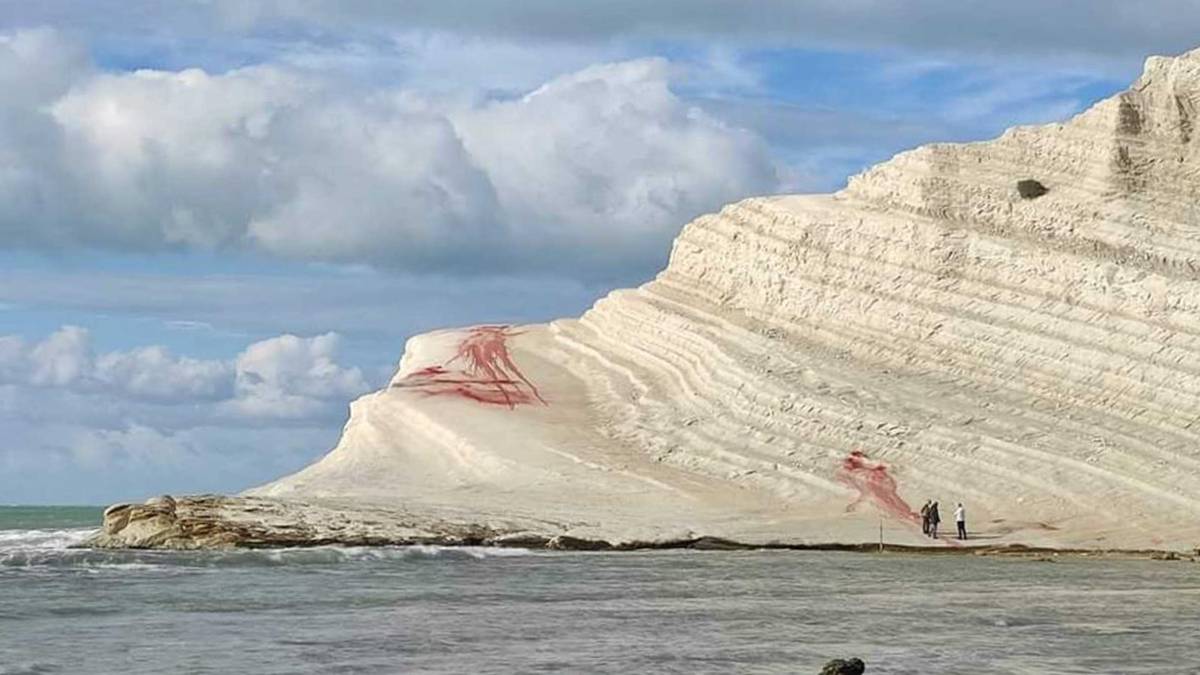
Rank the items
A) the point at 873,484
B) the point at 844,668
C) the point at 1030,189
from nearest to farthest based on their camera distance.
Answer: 1. the point at 844,668
2. the point at 873,484
3. the point at 1030,189

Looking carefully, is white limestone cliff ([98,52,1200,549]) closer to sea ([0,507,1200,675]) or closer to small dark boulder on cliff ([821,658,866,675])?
sea ([0,507,1200,675])

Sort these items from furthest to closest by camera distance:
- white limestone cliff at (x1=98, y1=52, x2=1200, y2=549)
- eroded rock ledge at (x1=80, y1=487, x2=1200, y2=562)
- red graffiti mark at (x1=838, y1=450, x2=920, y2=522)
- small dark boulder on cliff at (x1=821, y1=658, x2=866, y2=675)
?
red graffiti mark at (x1=838, y1=450, x2=920, y2=522) → white limestone cliff at (x1=98, y1=52, x2=1200, y2=549) → eroded rock ledge at (x1=80, y1=487, x2=1200, y2=562) → small dark boulder on cliff at (x1=821, y1=658, x2=866, y2=675)

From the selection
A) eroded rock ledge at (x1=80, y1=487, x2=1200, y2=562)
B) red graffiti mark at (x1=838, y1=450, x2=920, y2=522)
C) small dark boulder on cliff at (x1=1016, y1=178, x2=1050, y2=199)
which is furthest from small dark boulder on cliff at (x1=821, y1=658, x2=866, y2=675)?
small dark boulder on cliff at (x1=1016, y1=178, x2=1050, y2=199)

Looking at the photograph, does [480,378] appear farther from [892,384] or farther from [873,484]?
[873,484]

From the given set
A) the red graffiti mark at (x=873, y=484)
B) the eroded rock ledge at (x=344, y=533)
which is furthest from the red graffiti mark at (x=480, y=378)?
the eroded rock ledge at (x=344, y=533)

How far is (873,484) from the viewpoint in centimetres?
3966

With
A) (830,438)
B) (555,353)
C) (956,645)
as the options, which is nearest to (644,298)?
(555,353)

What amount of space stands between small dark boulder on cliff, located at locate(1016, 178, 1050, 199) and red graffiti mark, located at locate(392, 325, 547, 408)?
13356 millimetres

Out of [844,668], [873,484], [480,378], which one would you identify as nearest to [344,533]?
[873,484]

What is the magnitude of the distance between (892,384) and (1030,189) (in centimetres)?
625

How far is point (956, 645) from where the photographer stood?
68.8 feet

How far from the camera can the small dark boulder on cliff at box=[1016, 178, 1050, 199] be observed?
4394cm

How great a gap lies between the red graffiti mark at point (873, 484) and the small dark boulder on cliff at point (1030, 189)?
8359 mm

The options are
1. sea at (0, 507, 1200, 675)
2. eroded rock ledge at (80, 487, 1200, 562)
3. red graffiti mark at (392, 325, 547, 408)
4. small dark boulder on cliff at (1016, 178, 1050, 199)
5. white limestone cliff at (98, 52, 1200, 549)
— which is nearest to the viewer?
sea at (0, 507, 1200, 675)
